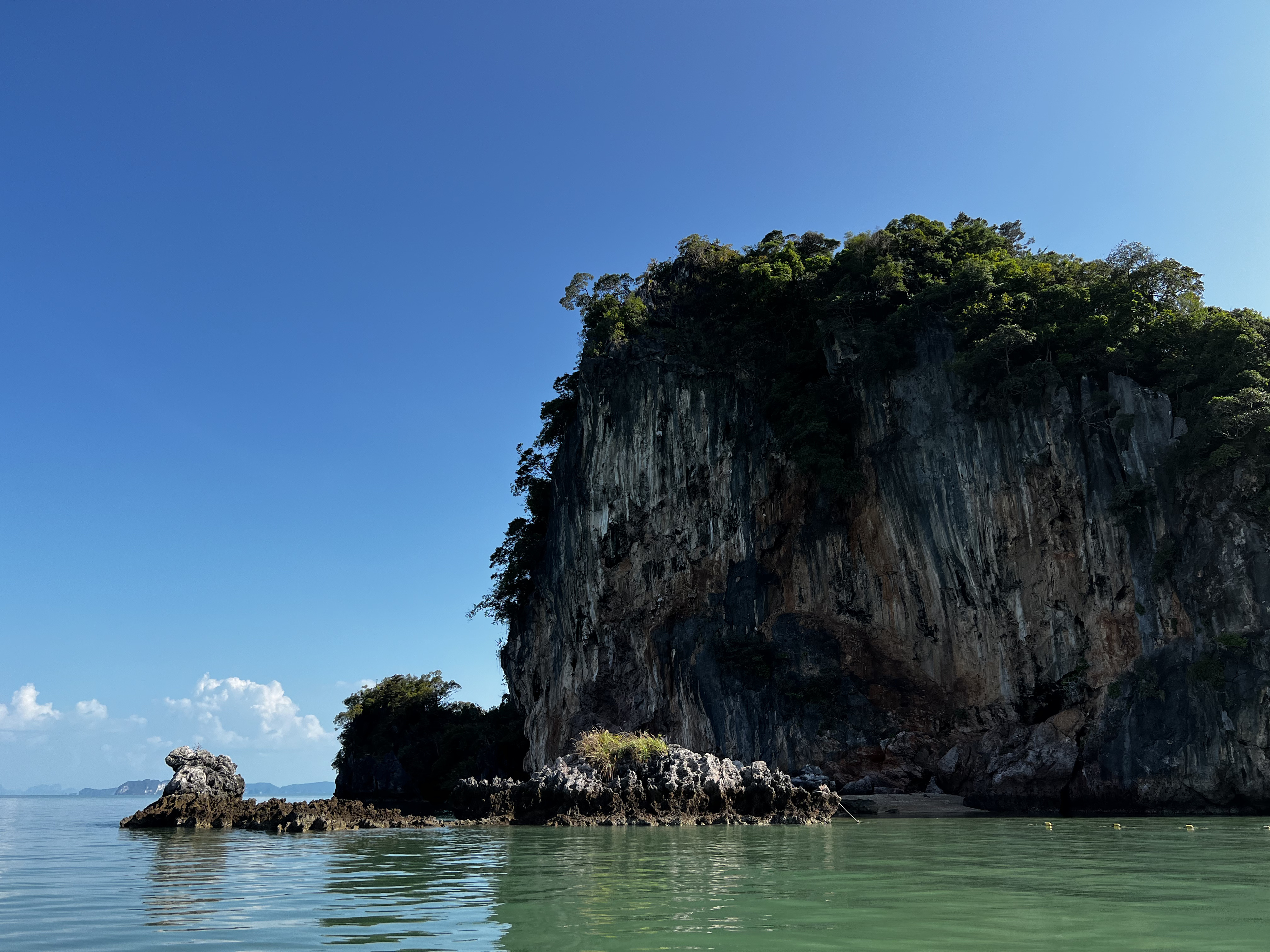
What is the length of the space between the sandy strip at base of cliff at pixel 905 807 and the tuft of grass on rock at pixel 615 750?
4.84m

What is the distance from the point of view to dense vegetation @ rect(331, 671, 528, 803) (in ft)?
164

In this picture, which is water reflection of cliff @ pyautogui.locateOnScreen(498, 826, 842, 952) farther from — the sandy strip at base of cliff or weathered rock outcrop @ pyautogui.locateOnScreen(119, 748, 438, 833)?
the sandy strip at base of cliff

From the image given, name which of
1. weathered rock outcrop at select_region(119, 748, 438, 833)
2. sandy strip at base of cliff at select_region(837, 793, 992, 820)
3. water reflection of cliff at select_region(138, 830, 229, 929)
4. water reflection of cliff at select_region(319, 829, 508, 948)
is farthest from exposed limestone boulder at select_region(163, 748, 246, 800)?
sandy strip at base of cliff at select_region(837, 793, 992, 820)

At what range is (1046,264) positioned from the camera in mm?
32969

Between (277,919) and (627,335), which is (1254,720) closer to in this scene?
(277,919)

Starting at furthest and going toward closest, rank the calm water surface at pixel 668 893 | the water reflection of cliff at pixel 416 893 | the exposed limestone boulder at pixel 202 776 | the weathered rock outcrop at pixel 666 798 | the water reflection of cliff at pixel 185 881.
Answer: the exposed limestone boulder at pixel 202 776 → the weathered rock outcrop at pixel 666 798 → the water reflection of cliff at pixel 185 881 → the water reflection of cliff at pixel 416 893 → the calm water surface at pixel 668 893

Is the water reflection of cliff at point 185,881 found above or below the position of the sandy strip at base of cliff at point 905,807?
above

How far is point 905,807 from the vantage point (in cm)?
2534

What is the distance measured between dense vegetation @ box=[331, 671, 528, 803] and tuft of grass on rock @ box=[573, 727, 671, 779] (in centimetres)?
2419

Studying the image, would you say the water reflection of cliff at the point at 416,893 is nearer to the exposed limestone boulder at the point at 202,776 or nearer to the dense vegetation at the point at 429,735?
the exposed limestone boulder at the point at 202,776

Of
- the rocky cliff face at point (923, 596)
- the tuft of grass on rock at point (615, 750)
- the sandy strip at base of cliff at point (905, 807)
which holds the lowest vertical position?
the sandy strip at base of cliff at point (905, 807)

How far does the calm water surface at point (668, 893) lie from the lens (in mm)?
6672

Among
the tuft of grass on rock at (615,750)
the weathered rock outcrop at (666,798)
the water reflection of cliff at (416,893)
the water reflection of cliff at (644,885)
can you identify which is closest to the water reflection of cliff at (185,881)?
the water reflection of cliff at (416,893)

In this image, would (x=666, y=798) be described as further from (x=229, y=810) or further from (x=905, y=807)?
(x=229, y=810)
